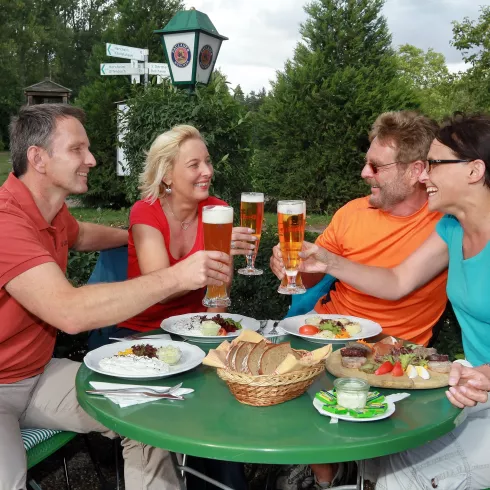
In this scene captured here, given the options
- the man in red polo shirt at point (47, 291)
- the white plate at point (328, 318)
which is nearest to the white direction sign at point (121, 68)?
the man in red polo shirt at point (47, 291)

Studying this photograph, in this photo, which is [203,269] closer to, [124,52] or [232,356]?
[232,356]

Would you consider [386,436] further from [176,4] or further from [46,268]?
[176,4]

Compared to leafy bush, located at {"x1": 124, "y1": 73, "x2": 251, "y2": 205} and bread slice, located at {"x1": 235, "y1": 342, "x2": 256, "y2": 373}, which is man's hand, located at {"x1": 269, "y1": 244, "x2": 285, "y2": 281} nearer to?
bread slice, located at {"x1": 235, "y1": 342, "x2": 256, "y2": 373}

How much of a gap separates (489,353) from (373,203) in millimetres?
1130

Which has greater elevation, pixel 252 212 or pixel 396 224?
pixel 252 212

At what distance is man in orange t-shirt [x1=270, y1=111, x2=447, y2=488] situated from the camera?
10.6ft

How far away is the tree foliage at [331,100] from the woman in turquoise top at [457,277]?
1277 cm

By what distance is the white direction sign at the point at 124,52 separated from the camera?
7133 mm

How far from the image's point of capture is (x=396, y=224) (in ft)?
10.9

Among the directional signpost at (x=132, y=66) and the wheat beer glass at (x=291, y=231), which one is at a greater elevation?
the directional signpost at (x=132, y=66)

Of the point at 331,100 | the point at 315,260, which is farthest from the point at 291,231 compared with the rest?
the point at 331,100

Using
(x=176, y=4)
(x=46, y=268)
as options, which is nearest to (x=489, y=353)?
(x=46, y=268)

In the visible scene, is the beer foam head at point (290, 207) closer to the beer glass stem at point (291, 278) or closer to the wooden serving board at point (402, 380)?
the beer glass stem at point (291, 278)

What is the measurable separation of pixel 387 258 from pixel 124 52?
5.21 meters
